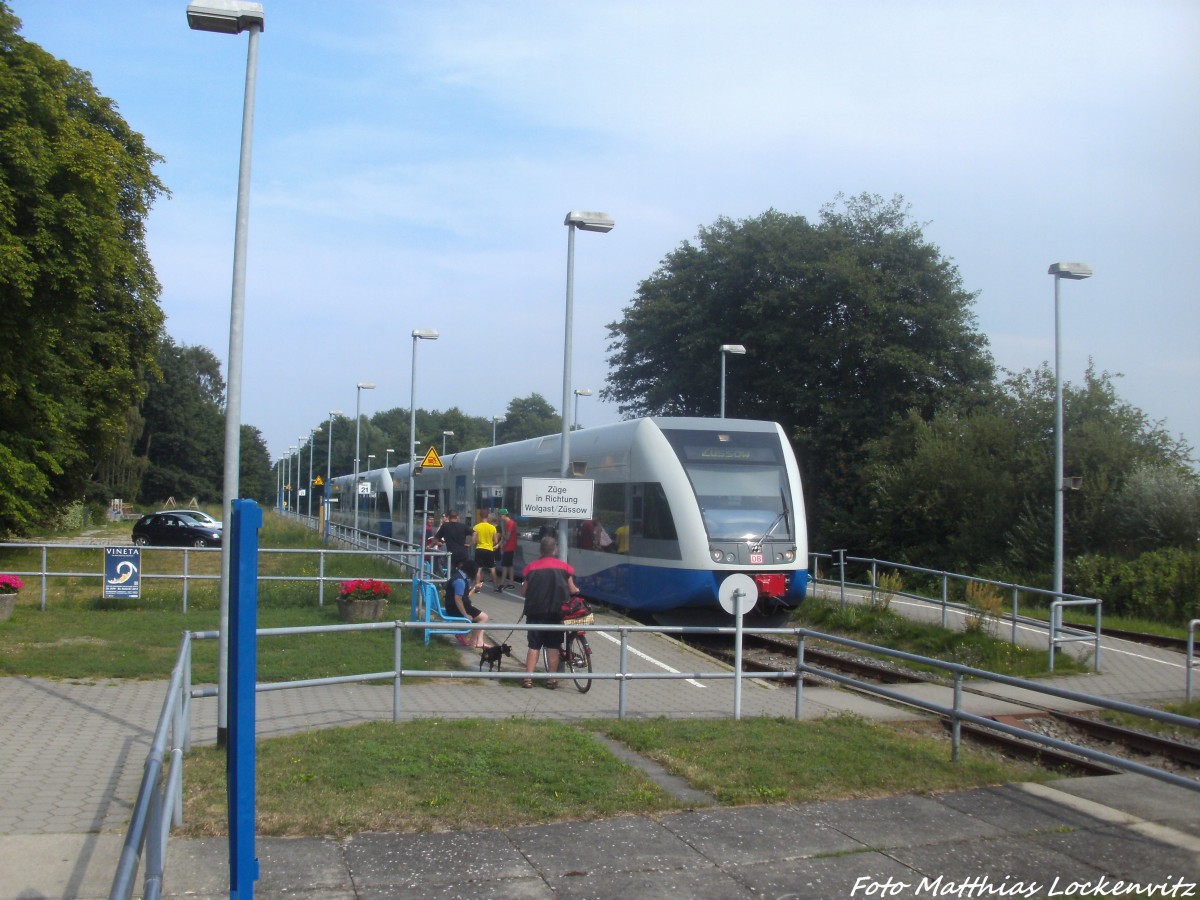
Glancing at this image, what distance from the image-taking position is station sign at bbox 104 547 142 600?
57.0 feet

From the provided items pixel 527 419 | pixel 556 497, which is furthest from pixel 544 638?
pixel 527 419

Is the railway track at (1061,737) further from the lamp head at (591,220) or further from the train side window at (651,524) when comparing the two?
the lamp head at (591,220)

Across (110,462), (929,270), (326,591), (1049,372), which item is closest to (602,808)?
(326,591)

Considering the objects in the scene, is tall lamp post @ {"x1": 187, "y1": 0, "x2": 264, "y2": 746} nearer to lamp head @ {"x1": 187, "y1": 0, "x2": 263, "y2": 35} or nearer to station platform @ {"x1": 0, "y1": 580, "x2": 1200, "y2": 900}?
lamp head @ {"x1": 187, "y1": 0, "x2": 263, "y2": 35}

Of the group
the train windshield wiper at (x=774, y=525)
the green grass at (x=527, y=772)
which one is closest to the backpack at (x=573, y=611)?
the green grass at (x=527, y=772)

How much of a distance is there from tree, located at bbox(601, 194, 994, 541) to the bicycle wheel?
26312mm

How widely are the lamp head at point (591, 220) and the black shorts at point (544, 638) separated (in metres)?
6.97

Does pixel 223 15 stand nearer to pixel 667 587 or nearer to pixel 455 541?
pixel 455 541

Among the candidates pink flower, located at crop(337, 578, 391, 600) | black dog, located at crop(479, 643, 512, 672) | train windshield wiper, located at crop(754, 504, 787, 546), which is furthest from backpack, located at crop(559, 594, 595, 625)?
train windshield wiper, located at crop(754, 504, 787, 546)

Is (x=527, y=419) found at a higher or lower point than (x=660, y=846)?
higher

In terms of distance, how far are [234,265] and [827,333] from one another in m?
33.6

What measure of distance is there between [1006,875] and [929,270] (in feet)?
119

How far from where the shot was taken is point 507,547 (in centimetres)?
2452

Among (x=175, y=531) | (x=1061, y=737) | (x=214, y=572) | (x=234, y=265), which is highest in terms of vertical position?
(x=234, y=265)
